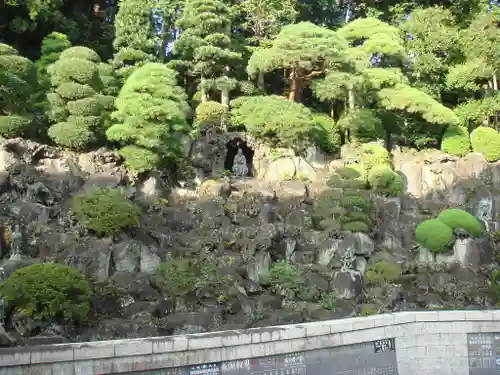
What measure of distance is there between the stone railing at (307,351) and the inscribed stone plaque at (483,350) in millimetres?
17

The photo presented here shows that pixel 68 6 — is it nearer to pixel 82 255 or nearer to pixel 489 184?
pixel 82 255

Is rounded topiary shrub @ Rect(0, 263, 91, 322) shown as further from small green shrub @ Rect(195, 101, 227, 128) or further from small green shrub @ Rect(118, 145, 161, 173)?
small green shrub @ Rect(195, 101, 227, 128)

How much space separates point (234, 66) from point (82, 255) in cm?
1545

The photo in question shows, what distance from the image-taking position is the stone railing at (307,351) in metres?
7.70

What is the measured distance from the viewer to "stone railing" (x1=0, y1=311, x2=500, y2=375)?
25.2ft

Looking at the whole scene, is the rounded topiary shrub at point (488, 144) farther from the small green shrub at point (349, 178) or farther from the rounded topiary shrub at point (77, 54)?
the rounded topiary shrub at point (77, 54)

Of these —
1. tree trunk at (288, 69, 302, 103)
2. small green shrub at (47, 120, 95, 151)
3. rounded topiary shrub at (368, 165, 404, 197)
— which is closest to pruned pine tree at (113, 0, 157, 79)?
small green shrub at (47, 120, 95, 151)

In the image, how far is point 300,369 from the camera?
28.9 ft

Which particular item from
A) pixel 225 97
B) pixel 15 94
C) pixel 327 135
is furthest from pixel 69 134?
pixel 327 135

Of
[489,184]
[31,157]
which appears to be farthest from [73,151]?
[489,184]

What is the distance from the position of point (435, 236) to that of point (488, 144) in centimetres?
946

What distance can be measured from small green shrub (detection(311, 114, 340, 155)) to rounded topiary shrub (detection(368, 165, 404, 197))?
13.1 feet

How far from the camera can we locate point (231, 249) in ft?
60.5

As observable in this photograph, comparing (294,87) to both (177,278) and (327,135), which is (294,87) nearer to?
(327,135)
